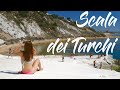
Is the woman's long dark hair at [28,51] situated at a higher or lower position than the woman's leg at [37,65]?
higher

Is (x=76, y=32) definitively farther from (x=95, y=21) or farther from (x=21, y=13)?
(x=21, y=13)

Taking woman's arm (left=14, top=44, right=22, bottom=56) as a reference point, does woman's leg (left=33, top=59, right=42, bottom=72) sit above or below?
below

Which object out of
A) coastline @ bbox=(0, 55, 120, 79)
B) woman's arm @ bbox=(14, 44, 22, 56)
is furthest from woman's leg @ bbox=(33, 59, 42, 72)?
woman's arm @ bbox=(14, 44, 22, 56)

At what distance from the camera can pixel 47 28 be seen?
24.0 feet

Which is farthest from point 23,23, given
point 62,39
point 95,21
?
point 95,21

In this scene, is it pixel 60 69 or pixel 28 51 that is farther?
pixel 60 69

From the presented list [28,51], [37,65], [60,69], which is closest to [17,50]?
[28,51]

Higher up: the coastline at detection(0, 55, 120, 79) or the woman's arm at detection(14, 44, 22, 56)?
the woman's arm at detection(14, 44, 22, 56)

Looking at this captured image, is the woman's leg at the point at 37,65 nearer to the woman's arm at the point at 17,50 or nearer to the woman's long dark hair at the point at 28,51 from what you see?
the woman's long dark hair at the point at 28,51

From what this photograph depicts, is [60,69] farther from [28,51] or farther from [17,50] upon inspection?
[17,50]

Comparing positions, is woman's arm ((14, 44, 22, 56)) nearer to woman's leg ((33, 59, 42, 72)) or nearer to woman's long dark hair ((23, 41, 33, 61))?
woman's long dark hair ((23, 41, 33, 61))

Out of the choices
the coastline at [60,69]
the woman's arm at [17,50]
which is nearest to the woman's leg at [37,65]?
the coastline at [60,69]

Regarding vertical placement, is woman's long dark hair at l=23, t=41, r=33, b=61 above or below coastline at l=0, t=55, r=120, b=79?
above
